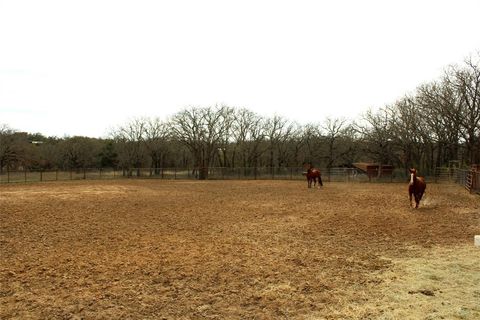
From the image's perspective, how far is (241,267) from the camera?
24.0 ft

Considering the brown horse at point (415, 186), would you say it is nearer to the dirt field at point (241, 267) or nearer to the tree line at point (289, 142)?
the dirt field at point (241, 267)

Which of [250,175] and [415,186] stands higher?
[415,186]

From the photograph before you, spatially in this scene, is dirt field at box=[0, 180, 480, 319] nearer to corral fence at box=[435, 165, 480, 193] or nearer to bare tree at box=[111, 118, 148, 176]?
corral fence at box=[435, 165, 480, 193]

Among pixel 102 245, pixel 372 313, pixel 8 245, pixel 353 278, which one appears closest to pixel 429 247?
pixel 353 278

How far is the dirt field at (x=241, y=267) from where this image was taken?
209 inches

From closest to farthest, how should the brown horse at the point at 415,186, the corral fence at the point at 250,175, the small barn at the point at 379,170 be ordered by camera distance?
the brown horse at the point at 415,186
the corral fence at the point at 250,175
the small barn at the point at 379,170

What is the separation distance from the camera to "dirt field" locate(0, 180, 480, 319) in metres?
5.31

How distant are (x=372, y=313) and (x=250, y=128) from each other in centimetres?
5440

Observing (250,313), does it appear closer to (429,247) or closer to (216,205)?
(429,247)

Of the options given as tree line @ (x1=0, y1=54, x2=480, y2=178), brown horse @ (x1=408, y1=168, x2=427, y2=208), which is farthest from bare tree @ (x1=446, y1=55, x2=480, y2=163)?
brown horse @ (x1=408, y1=168, x2=427, y2=208)

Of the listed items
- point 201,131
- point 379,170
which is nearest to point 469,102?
point 379,170

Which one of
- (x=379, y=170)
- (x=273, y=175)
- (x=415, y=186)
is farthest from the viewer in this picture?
(x=273, y=175)

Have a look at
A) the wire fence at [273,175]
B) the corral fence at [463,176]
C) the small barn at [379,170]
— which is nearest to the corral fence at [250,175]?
the wire fence at [273,175]

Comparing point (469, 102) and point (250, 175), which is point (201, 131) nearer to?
point (250, 175)
